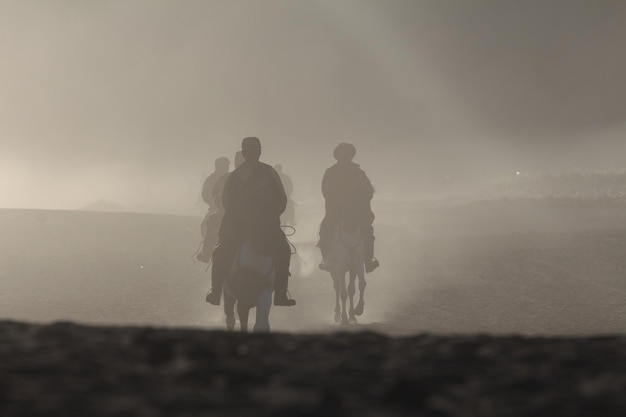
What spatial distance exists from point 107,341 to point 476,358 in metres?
1.24

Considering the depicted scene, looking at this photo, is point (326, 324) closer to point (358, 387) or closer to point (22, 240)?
point (358, 387)

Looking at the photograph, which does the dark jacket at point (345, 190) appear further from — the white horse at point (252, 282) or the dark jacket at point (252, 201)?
the white horse at point (252, 282)

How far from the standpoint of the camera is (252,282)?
11.0 m

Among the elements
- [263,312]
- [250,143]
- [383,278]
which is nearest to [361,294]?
[263,312]

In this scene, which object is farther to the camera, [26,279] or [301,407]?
[26,279]

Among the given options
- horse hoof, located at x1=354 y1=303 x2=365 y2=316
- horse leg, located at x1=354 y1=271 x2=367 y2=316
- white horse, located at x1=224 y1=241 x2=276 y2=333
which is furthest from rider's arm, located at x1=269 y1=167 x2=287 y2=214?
horse hoof, located at x1=354 y1=303 x2=365 y2=316

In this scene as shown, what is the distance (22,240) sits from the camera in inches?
1292

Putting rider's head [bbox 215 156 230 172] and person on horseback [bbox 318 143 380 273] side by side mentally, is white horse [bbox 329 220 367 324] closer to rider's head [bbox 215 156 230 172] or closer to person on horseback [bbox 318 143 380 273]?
person on horseback [bbox 318 143 380 273]

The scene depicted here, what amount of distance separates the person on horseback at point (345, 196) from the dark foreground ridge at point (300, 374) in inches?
509

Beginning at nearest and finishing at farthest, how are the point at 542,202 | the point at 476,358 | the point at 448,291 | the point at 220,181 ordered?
the point at 476,358
the point at 220,181
the point at 448,291
the point at 542,202

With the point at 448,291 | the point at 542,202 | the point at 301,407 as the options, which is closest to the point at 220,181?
the point at 448,291

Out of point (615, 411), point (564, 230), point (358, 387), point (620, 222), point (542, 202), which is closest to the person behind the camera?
point (615, 411)

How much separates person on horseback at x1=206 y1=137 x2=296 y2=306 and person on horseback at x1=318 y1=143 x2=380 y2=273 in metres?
4.89

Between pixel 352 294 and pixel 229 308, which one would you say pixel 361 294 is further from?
pixel 229 308
